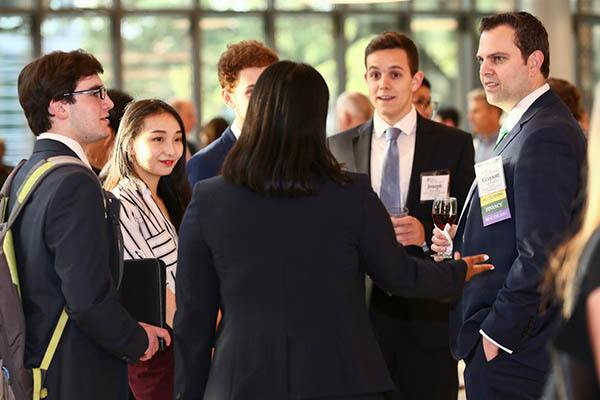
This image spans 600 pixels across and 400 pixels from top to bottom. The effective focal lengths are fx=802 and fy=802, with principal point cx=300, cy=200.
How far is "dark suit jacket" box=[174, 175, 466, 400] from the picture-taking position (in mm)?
2055

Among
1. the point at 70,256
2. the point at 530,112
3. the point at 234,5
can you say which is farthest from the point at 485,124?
the point at 70,256

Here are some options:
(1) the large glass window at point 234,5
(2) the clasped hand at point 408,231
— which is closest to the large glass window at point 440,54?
(1) the large glass window at point 234,5

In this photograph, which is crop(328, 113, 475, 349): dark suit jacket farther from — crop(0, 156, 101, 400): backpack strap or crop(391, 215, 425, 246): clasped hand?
crop(0, 156, 101, 400): backpack strap

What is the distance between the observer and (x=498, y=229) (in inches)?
107

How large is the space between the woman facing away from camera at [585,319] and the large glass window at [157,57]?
9213 mm

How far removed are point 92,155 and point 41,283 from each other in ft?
5.41

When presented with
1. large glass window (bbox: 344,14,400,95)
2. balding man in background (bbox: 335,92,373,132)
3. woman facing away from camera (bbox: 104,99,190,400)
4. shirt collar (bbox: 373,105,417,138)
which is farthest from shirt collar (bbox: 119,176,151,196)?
large glass window (bbox: 344,14,400,95)

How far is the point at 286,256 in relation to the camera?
2.07 m

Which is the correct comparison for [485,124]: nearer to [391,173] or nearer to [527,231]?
[391,173]

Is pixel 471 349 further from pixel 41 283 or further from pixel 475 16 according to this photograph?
pixel 475 16

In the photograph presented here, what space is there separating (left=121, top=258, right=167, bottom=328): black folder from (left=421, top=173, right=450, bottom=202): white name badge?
47.5 inches

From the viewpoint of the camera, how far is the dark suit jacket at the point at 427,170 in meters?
3.37

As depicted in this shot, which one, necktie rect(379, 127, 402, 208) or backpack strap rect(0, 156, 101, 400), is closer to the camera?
backpack strap rect(0, 156, 101, 400)

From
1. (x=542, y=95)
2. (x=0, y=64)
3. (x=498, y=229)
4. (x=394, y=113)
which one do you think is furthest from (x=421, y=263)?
(x=0, y=64)
